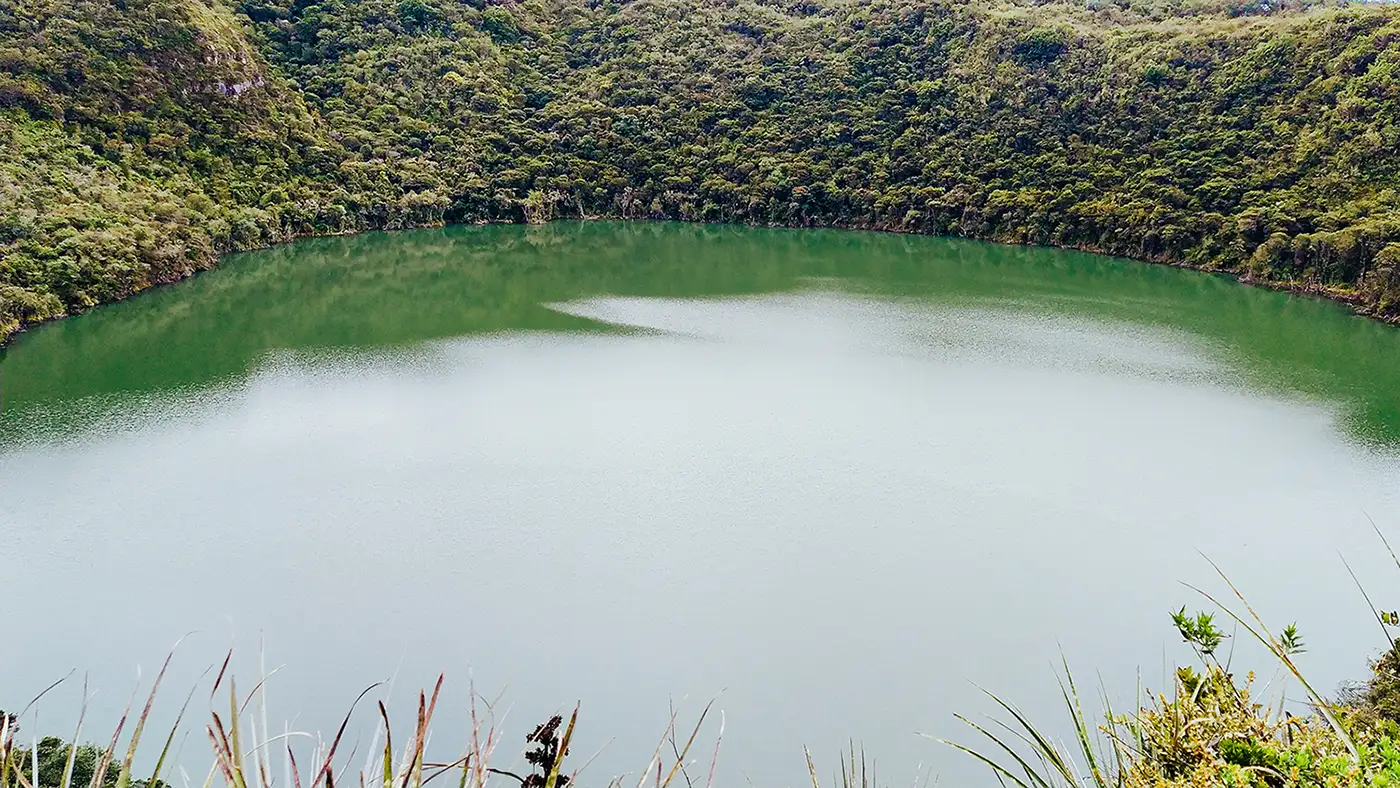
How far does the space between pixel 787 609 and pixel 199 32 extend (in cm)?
3451

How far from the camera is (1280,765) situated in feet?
9.97

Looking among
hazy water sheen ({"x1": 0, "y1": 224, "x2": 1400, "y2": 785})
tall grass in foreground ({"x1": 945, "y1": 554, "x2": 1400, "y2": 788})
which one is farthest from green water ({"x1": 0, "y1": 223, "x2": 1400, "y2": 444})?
tall grass in foreground ({"x1": 945, "y1": 554, "x2": 1400, "y2": 788})

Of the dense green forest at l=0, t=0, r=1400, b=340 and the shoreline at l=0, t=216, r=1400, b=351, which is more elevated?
the dense green forest at l=0, t=0, r=1400, b=340

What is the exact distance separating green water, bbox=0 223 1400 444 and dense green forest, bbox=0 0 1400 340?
1585mm

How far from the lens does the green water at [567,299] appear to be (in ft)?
61.1

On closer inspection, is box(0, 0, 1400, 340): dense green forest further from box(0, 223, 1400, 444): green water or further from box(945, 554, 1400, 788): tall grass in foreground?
box(945, 554, 1400, 788): tall grass in foreground

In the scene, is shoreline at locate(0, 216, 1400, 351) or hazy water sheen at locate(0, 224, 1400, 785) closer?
hazy water sheen at locate(0, 224, 1400, 785)

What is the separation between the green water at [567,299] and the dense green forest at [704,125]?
5.20 feet

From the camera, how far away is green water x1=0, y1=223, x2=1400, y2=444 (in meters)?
18.6

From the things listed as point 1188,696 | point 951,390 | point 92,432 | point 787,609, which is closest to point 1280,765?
point 1188,696

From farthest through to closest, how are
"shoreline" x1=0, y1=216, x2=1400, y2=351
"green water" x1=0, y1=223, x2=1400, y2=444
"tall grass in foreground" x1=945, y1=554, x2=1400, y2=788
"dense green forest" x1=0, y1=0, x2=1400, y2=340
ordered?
"dense green forest" x1=0, y1=0, x2=1400, y2=340 < "shoreline" x1=0, y1=216, x2=1400, y2=351 < "green water" x1=0, y1=223, x2=1400, y2=444 < "tall grass in foreground" x1=945, y1=554, x2=1400, y2=788

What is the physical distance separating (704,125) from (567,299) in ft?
62.7

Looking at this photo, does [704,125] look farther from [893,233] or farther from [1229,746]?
[1229,746]

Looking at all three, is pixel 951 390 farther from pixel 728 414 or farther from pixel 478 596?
pixel 478 596
